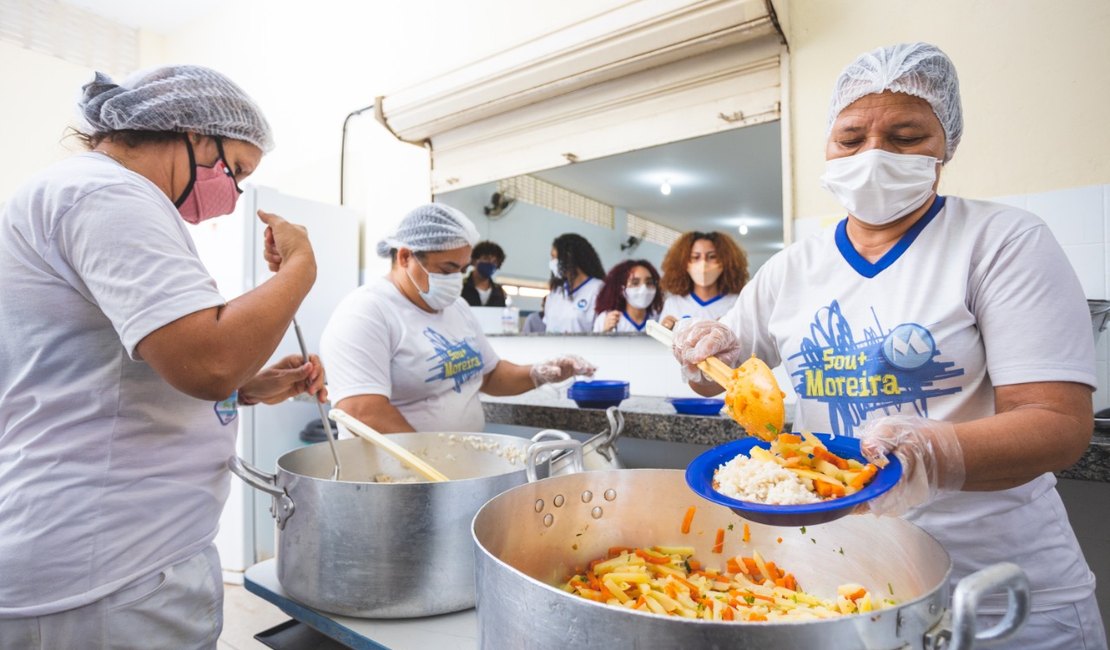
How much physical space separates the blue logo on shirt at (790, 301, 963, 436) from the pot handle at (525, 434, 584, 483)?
46 cm

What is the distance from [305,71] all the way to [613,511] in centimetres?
451

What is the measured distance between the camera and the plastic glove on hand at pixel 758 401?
0.85 m

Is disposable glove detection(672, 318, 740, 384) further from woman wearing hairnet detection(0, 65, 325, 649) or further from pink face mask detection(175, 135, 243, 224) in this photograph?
pink face mask detection(175, 135, 243, 224)

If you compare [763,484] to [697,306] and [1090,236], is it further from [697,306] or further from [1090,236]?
[697,306]

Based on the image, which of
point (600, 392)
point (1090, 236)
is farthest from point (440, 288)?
point (1090, 236)

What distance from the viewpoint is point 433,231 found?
1969 millimetres

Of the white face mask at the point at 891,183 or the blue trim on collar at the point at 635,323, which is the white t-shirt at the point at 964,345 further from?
the blue trim on collar at the point at 635,323

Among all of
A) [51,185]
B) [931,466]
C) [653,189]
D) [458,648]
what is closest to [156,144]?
[51,185]

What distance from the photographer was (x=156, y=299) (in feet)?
2.76

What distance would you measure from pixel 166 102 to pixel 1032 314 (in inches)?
59.0

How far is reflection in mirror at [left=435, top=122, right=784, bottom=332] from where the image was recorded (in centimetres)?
252

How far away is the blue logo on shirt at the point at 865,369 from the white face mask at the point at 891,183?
0.20 metres

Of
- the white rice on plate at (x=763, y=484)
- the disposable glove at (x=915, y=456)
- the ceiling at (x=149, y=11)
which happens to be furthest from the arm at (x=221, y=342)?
the ceiling at (x=149, y=11)

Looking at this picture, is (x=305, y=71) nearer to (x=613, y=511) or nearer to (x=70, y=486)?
(x=70, y=486)
